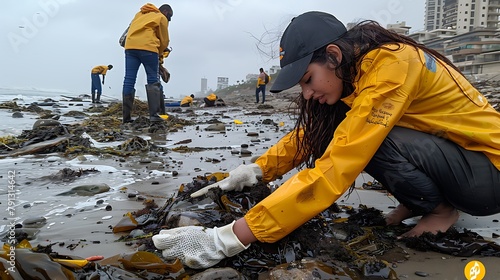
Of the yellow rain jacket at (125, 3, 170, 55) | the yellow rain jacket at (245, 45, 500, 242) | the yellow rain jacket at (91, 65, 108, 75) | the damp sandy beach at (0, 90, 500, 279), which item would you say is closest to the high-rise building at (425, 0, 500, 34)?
the yellow rain jacket at (91, 65, 108, 75)

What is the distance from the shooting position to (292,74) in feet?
5.76

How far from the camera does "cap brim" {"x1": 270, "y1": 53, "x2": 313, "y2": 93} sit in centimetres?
172

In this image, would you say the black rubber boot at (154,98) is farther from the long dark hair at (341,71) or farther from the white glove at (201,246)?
the white glove at (201,246)

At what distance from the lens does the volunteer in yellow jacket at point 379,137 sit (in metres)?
1.57

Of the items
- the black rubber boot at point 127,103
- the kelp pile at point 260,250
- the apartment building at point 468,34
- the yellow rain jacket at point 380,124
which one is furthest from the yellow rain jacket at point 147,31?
the apartment building at point 468,34

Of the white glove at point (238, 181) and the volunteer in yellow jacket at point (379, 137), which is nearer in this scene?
the volunteer in yellow jacket at point (379, 137)

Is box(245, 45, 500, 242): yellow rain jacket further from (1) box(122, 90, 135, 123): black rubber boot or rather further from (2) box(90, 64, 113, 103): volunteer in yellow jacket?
(2) box(90, 64, 113, 103): volunteer in yellow jacket

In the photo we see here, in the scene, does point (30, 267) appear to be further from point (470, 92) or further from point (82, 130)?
point (82, 130)

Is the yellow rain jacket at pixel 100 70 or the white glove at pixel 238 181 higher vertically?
the yellow rain jacket at pixel 100 70

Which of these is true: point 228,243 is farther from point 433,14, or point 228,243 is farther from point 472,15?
point 433,14

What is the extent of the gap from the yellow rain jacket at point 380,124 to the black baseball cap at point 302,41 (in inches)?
8.6

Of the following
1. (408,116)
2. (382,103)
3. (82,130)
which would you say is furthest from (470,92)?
(82,130)

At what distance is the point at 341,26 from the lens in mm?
1836

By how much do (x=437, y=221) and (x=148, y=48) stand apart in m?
5.72
